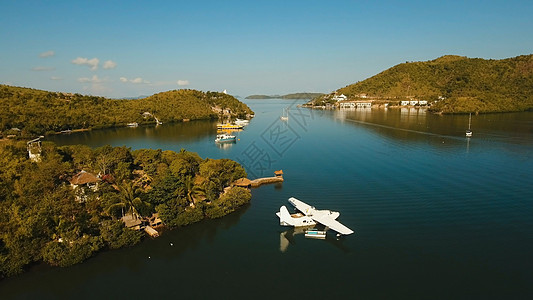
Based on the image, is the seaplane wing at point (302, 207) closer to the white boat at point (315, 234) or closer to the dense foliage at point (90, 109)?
the white boat at point (315, 234)

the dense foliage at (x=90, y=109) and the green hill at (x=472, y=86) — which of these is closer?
the dense foliage at (x=90, y=109)

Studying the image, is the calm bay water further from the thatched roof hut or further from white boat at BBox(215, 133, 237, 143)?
white boat at BBox(215, 133, 237, 143)

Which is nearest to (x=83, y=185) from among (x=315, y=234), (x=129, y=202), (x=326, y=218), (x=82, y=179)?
(x=82, y=179)

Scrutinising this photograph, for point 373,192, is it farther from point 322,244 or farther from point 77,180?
point 77,180

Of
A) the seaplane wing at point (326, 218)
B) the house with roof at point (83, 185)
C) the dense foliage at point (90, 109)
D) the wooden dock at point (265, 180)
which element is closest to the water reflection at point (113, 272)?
the house with roof at point (83, 185)

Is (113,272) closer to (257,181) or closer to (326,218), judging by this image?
(326,218)

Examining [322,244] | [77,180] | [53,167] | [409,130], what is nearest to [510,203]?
[322,244]
